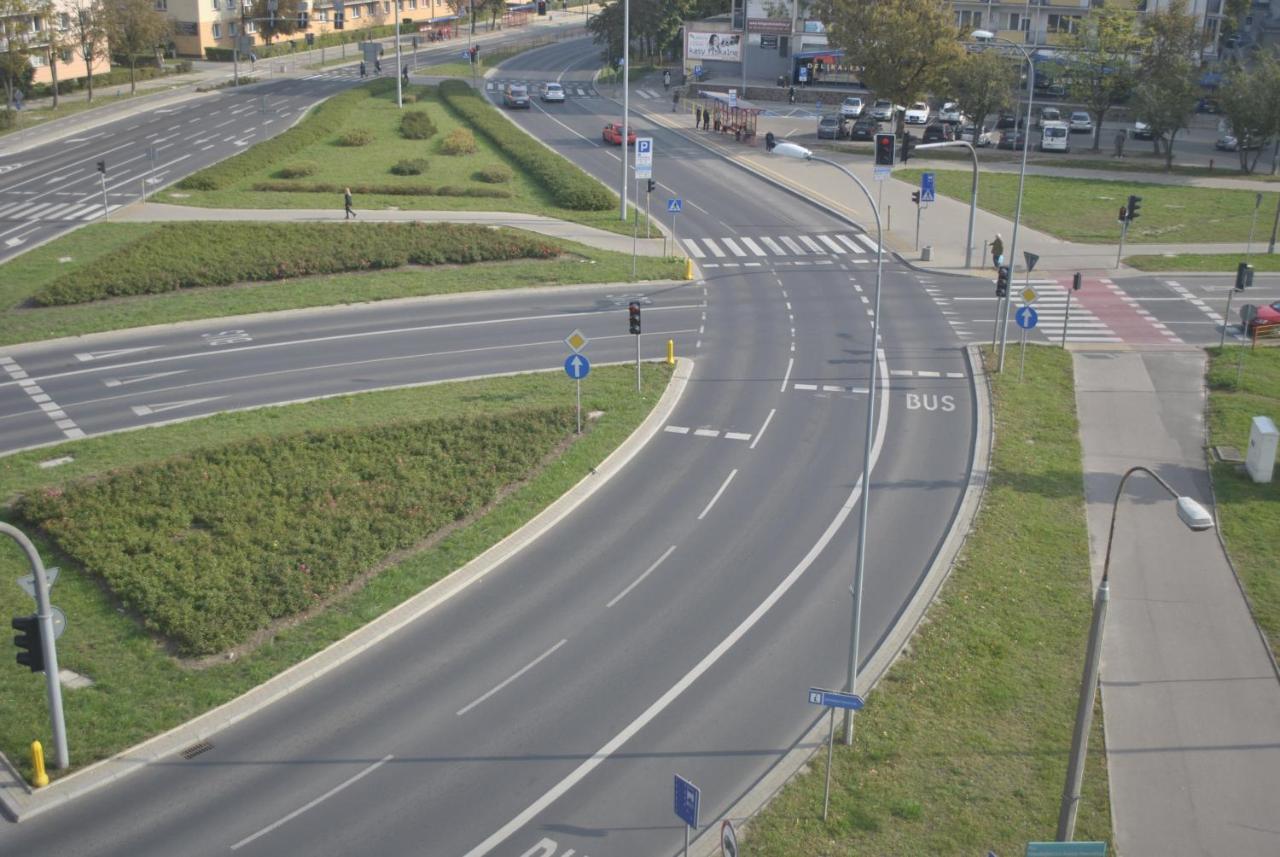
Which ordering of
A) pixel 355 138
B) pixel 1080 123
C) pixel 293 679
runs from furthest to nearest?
pixel 1080 123 < pixel 355 138 < pixel 293 679

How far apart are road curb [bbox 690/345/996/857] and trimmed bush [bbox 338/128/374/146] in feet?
167

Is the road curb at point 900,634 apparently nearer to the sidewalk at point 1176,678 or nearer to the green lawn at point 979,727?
the green lawn at point 979,727

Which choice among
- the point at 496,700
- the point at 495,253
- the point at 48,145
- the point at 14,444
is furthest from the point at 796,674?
the point at 48,145

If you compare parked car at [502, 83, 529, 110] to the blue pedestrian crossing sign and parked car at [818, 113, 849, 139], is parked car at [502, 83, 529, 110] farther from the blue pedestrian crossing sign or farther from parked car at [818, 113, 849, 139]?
the blue pedestrian crossing sign

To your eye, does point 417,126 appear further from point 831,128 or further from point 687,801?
point 687,801

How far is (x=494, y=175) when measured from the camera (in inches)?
2714

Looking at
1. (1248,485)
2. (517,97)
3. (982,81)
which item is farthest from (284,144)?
(1248,485)

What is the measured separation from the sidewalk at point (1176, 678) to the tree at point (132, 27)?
85711 mm

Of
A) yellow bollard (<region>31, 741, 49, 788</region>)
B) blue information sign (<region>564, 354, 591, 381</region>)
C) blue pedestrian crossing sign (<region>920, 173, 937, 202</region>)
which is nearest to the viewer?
yellow bollard (<region>31, 741, 49, 788</region>)

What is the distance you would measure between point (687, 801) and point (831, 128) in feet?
240

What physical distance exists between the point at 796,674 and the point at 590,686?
3962mm

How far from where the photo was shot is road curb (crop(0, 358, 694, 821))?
2011 cm

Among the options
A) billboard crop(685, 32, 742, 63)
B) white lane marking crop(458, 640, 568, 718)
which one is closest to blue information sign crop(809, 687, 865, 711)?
white lane marking crop(458, 640, 568, 718)

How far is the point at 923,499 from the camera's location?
31688 millimetres
